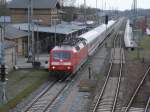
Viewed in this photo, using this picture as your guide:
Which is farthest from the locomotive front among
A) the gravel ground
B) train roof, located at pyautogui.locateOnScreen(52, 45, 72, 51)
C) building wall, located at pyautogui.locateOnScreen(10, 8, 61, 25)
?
building wall, located at pyautogui.locateOnScreen(10, 8, 61, 25)

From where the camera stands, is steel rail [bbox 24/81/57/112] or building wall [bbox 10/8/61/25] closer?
steel rail [bbox 24/81/57/112]

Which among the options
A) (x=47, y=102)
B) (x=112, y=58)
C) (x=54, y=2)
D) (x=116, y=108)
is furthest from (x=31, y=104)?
(x=54, y=2)

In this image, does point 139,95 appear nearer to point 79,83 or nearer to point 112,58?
point 79,83

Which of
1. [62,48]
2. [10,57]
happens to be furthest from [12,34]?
[62,48]

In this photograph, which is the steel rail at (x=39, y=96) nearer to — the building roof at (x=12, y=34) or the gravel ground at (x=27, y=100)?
the gravel ground at (x=27, y=100)

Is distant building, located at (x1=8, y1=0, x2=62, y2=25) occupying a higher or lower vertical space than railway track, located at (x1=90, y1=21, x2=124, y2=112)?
A: higher

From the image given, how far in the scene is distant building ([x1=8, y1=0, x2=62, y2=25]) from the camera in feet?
217

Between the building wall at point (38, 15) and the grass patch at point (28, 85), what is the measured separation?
107ft

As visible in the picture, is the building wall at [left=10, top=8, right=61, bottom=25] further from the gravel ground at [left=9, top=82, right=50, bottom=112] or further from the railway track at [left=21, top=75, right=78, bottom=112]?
the gravel ground at [left=9, top=82, right=50, bottom=112]

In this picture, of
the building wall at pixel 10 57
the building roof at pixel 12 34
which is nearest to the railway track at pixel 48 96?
the building wall at pixel 10 57

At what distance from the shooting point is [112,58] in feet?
151

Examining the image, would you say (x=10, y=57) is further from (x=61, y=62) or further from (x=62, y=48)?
(x=61, y=62)

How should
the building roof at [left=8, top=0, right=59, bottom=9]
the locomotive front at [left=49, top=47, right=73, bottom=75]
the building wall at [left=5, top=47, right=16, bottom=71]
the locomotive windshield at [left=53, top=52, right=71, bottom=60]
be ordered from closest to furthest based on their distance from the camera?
the locomotive front at [left=49, top=47, right=73, bottom=75] < the locomotive windshield at [left=53, top=52, right=71, bottom=60] < the building wall at [left=5, top=47, right=16, bottom=71] < the building roof at [left=8, top=0, right=59, bottom=9]

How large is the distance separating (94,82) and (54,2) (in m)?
37.4
